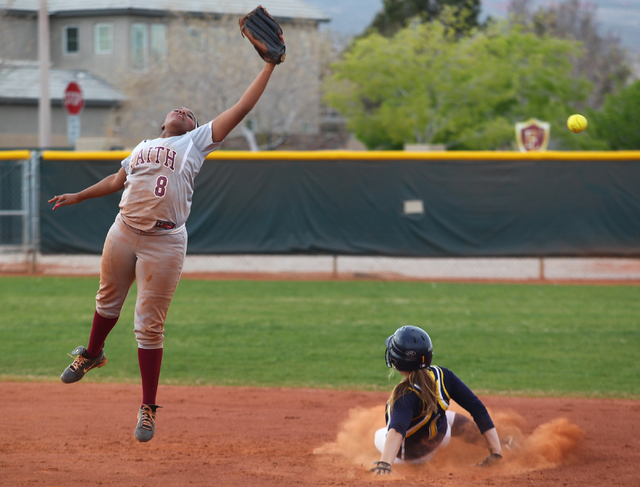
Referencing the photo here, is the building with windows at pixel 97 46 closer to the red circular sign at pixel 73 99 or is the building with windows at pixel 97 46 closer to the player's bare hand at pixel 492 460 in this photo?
the red circular sign at pixel 73 99

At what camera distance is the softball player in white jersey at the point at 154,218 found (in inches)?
160

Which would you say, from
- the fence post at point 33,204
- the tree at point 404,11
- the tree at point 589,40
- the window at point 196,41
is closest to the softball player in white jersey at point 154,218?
the fence post at point 33,204

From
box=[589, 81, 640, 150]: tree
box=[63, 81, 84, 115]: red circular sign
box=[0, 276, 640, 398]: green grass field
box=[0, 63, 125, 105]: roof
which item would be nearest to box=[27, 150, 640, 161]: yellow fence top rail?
box=[0, 276, 640, 398]: green grass field

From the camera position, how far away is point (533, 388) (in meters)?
6.55

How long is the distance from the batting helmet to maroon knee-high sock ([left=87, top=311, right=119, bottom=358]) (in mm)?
1737

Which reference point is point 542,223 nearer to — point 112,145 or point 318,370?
point 318,370

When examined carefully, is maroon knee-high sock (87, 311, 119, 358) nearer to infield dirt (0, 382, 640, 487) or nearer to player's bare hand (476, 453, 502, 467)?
infield dirt (0, 382, 640, 487)

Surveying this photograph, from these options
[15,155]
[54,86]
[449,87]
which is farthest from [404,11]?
[15,155]

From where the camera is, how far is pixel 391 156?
12.9 metres

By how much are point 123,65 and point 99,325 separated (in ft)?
110

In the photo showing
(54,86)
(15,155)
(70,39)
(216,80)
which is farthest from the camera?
(70,39)

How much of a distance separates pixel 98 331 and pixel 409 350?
1.93 metres

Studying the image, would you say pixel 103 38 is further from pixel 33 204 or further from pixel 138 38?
pixel 33 204

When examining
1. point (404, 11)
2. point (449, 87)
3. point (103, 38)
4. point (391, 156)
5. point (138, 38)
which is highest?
point (404, 11)
